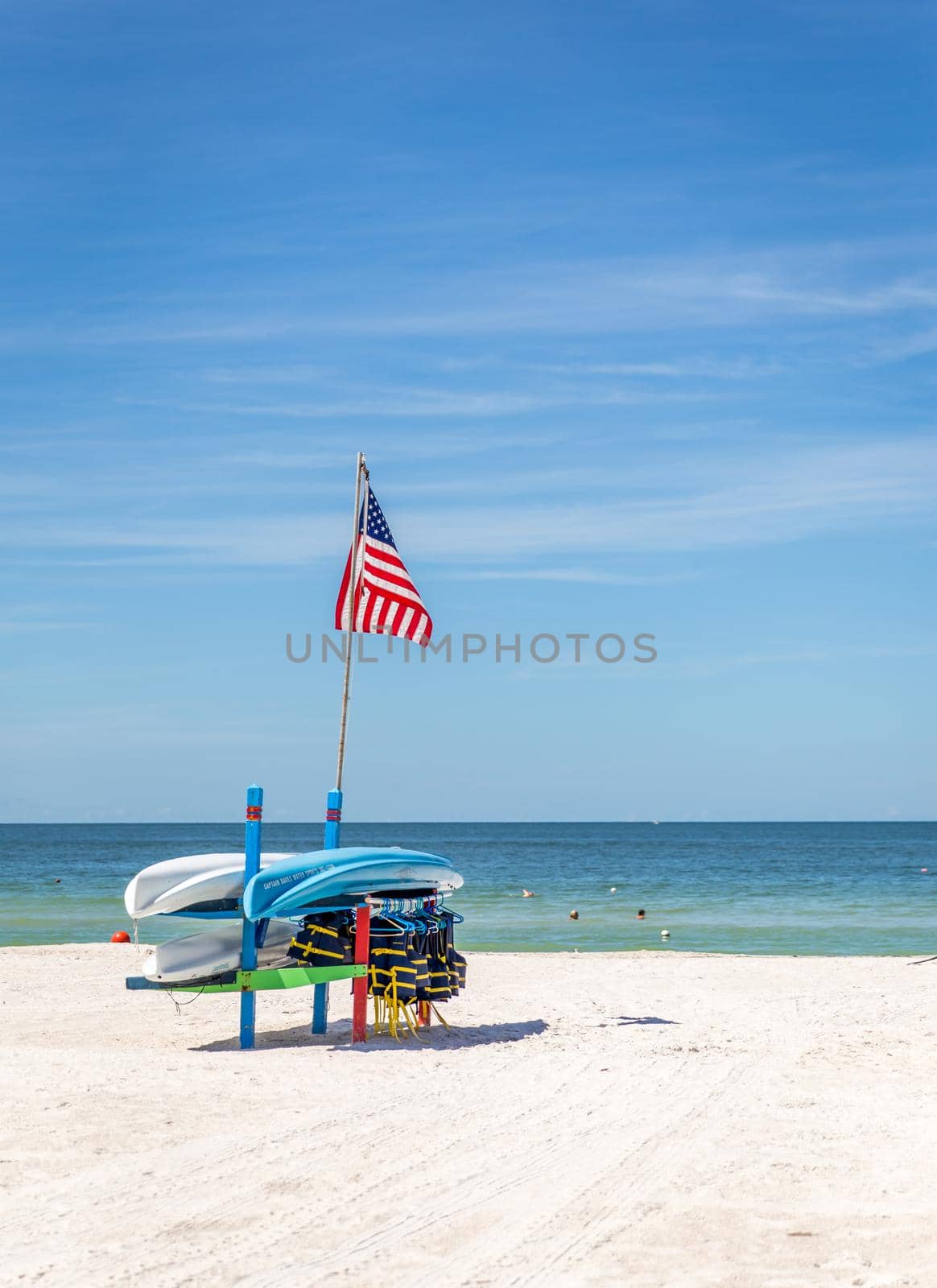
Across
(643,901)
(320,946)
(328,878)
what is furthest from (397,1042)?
(643,901)

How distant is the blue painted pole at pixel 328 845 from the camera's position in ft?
38.4

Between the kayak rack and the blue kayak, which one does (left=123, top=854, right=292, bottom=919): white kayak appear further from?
the blue kayak

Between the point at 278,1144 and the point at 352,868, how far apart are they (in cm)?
354

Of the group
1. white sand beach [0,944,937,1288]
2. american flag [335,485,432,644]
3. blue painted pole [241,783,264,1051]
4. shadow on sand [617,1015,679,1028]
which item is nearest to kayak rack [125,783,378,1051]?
blue painted pole [241,783,264,1051]

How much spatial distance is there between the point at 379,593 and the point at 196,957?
12.7ft

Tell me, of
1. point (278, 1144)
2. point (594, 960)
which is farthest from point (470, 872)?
point (278, 1144)

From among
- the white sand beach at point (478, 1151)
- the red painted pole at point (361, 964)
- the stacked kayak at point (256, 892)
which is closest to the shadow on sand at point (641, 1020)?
the white sand beach at point (478, 1151)

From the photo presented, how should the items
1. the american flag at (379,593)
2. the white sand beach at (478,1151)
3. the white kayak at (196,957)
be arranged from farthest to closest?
the american flag at (379,593), the white kayak at (196,957), the white sand beach at (478,1151)

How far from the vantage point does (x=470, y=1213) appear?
20.2 feet

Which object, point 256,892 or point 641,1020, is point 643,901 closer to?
point 641,1020

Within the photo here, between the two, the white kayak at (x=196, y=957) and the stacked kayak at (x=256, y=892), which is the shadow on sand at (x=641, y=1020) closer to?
the stacked kayak at (x=256, y=892)

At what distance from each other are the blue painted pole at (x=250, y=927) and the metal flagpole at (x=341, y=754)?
678mm

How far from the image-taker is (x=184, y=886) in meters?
11.2

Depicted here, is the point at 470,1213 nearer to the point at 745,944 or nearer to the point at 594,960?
the point at 594,960
